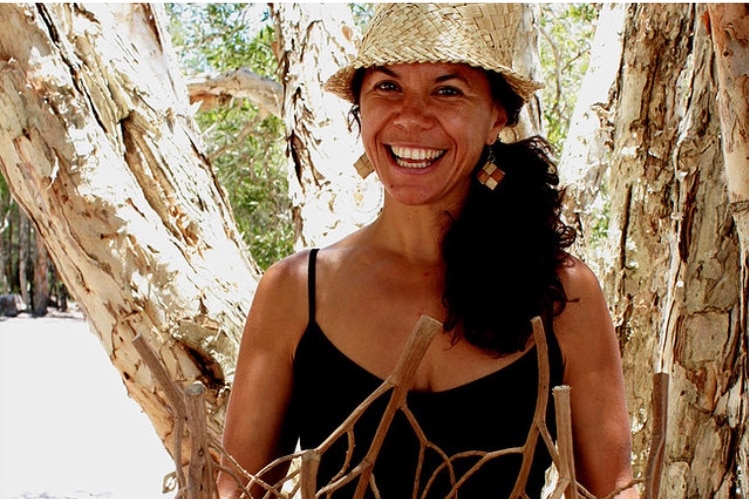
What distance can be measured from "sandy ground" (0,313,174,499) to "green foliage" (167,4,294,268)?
2.21 metres

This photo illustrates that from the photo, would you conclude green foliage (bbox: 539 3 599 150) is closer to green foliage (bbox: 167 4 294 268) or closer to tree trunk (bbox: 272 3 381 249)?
green foliage (bbox: 167 4 294 268)

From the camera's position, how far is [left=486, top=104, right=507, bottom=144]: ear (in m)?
1.71

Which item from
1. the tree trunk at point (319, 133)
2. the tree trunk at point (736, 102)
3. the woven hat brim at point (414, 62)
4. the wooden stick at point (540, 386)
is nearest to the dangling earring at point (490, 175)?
the woven hat brim at point (414, 62)

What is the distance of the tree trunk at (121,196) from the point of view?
2281mm

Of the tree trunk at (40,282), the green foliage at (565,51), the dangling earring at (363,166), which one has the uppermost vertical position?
the green foliage at (565,51)

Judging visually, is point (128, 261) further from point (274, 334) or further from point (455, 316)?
point (455, 316)

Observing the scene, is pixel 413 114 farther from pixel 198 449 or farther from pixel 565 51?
pixel 565 51

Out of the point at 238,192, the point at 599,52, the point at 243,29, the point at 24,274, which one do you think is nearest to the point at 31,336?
the point at 24,274

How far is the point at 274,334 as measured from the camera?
1768 mm

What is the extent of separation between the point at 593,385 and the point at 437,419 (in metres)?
0.26

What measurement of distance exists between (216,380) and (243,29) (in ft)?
16.9

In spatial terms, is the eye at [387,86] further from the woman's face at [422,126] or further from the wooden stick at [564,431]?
the wooden stick at [564,431]

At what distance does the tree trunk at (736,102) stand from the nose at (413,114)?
53 centimetres

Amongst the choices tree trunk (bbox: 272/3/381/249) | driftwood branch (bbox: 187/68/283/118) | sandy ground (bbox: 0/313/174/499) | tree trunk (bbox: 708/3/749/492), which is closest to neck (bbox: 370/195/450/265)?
tree trunk (bbox: 708/3/749/492)
